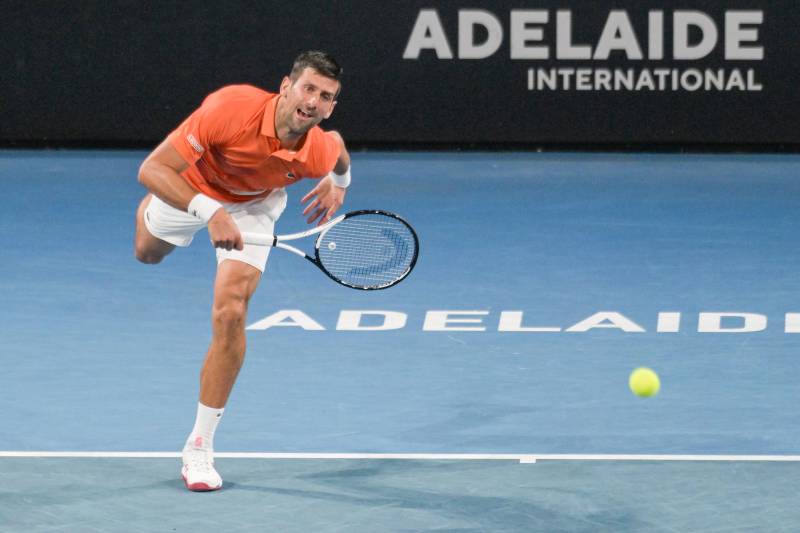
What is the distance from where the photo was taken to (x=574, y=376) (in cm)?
783

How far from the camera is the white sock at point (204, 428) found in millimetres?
6277

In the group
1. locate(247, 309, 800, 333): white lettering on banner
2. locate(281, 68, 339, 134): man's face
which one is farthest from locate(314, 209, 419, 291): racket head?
locate(247, 309, 800, 333): white lettering on banner

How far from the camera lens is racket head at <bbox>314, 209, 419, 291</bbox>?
270 inches

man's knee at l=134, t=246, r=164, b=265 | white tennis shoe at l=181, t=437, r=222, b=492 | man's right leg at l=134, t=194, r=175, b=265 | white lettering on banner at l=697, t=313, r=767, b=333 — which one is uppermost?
white lettering on banner at l=697, t=313, r=767, b=333

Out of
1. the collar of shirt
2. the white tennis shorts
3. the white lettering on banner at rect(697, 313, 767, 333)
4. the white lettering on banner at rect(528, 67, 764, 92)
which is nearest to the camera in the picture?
the collar of shirt

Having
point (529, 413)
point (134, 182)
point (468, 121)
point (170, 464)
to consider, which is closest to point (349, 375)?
point (529, 413)

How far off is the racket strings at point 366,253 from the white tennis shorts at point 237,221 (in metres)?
0.24

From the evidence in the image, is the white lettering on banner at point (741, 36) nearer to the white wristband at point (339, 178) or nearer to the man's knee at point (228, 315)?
the white wristband at point (339, 178)

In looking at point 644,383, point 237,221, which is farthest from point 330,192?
point 644,383

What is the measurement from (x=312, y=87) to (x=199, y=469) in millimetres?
1456

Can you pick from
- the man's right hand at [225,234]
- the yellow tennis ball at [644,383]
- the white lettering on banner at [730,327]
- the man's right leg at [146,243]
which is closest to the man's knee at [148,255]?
the man's right leg at [146,243]

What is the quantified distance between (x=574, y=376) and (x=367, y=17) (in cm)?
721

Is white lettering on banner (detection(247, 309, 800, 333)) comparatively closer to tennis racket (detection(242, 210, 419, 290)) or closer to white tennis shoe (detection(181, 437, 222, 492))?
tennis racket (detection(242, 210, 419, 290))

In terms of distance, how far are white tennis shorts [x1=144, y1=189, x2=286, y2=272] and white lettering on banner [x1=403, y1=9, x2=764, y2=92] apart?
744 cm
